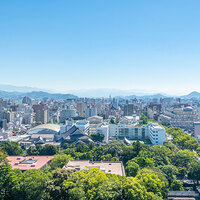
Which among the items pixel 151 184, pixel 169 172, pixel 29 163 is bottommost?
pixel 29 163

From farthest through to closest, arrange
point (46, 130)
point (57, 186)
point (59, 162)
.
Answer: point (46, 130), point (59, 162), point (57, 186)

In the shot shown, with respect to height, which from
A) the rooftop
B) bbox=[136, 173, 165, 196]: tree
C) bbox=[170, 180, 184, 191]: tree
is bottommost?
the rooftop

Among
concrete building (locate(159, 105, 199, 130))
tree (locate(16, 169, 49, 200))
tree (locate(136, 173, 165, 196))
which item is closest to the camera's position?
tree (locate(16, 169, 49, 200))

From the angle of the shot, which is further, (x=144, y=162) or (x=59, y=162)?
(x=144, y=162)

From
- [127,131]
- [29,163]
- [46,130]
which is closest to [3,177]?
[29,163]

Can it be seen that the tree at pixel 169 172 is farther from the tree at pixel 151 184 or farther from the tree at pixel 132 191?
the tree at pixel 132 191

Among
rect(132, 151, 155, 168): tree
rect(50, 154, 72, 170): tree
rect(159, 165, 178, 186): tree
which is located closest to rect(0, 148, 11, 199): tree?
rect(50, 154, 72, 170): tree

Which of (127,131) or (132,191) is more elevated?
(132,191)

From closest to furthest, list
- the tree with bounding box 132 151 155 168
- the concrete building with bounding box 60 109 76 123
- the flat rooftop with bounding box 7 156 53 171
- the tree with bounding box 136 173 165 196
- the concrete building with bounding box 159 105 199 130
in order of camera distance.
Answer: the tree with bounding box 136 173 165 196 < the tree with bounding box 132 151 155 168 < the flat rooftop with bounding box 7 156 53 171 < the concrete building with bounding box 159 105 199 130 < the concrete building with bounding box 60 109 76 123

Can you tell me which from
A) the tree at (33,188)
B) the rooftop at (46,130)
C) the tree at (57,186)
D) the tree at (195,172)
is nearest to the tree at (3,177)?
the tree at (33,188)

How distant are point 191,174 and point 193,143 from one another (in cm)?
1092

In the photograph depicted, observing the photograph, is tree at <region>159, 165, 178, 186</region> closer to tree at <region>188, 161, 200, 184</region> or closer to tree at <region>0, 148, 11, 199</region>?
tree at <region>188, 161, 200, 184</region>

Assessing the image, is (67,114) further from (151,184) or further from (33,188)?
(33,188)

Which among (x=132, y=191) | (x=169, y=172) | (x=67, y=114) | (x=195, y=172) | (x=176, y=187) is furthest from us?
(x=67, y=114)
